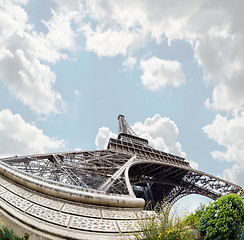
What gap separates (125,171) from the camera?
10281 millimetres

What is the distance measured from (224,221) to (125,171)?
219 inches

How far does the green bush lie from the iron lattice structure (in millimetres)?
2285

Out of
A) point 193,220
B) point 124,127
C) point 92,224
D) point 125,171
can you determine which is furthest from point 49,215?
point 124,127

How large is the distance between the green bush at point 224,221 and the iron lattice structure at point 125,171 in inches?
89.9

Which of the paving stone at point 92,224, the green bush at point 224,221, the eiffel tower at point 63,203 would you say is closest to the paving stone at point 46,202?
the eiffel tower at point 63,203

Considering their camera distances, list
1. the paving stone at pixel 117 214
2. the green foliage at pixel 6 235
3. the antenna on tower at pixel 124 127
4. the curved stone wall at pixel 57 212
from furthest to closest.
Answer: the antenna on tower at pixel 124 127 < the paving stone at pixel 117 214 < the curved stone wall at pixel 57 212 < the green foliage at pixel 6 235

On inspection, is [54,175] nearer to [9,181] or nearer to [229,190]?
[9,181]

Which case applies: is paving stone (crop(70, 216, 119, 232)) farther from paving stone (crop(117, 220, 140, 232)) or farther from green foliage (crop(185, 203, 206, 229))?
green foliage (crop(185, 203, 206, 229))

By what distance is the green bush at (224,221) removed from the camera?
21.9ft

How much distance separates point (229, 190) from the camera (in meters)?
20.2

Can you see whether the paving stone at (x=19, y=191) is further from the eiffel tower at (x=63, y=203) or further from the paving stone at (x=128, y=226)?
the paving stone at (x=128, y=226)

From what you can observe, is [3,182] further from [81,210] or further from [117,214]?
[117,214]

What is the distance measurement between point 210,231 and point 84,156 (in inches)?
424

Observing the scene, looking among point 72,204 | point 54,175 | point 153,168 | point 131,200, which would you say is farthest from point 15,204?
point 153,168
